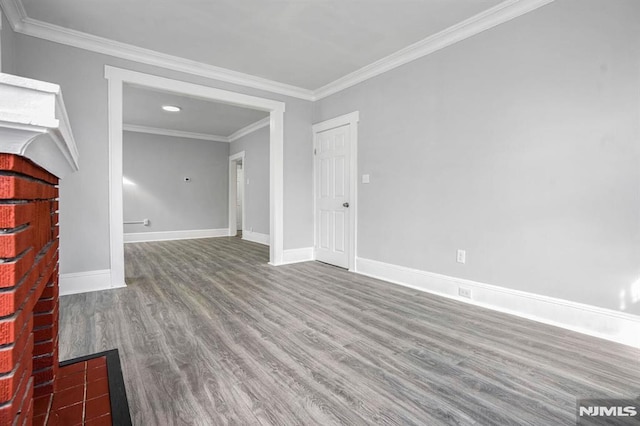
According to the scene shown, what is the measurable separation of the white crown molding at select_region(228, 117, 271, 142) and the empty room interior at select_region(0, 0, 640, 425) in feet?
5.75

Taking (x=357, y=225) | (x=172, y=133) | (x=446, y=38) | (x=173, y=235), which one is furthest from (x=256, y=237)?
(x=446, y=38)

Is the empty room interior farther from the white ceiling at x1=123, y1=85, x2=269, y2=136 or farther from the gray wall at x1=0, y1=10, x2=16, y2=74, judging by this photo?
the white ceiling at x1=123, y1=85, x2=269, y2=136

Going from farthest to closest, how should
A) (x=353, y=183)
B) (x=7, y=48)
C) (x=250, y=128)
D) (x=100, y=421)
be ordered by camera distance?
(x=250, y=128), (x=353, y=183), (x=7, y=48), (x=100, y=421)

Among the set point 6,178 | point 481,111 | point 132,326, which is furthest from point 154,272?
point 481,111

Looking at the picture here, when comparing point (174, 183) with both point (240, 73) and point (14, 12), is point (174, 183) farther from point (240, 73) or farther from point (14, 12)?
point (14, 12)

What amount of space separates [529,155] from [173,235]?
698cm

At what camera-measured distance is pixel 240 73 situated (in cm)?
399

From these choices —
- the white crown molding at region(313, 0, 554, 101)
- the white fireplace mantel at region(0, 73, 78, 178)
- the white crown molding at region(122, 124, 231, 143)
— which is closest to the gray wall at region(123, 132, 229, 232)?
the white crown molding at region(122, 124, 231, 143)

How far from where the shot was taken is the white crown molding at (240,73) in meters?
2.61

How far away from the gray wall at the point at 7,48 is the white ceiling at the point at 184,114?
1.62m

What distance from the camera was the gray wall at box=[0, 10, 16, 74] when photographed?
8.17 feet

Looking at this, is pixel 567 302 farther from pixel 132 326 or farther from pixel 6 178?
pixel 132 326

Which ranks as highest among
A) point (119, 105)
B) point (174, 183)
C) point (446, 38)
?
point (446, 38)

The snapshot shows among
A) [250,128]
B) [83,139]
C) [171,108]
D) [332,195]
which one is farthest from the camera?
[250,128]
